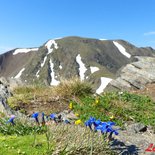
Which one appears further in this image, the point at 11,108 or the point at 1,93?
the point at 1,93

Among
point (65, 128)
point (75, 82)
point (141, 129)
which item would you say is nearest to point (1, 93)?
point (75, 82)

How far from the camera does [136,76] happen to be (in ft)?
80.4

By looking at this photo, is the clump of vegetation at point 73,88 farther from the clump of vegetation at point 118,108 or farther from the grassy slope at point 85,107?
the clump of vegetation at point 118,108

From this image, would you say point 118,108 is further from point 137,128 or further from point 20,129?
point 20,129

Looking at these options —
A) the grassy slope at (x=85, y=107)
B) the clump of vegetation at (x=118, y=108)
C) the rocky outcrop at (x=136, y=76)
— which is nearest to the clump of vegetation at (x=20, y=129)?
the grassy slope at (x=85, y=107)

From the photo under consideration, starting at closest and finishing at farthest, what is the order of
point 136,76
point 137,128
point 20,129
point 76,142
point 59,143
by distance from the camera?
point 59,143 → point 76,142 → point 20,129 → point 137,128 → point 136,76

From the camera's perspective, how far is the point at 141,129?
13188 mm

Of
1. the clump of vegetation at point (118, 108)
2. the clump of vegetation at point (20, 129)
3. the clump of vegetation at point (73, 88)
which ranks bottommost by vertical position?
the clump of vegetation at point (118, 108)

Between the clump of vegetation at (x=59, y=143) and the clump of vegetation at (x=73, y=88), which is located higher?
the clump of vegetation at (x=73, y=88)

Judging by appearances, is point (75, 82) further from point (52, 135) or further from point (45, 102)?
point (52, 135)

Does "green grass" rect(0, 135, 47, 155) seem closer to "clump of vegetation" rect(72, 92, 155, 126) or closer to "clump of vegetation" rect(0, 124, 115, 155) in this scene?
"clump of vegetation" rect(0, 124, 115, 155)

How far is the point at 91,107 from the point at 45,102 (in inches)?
112

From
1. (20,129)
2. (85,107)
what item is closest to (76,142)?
(20,129)

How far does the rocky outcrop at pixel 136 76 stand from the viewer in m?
23.7
